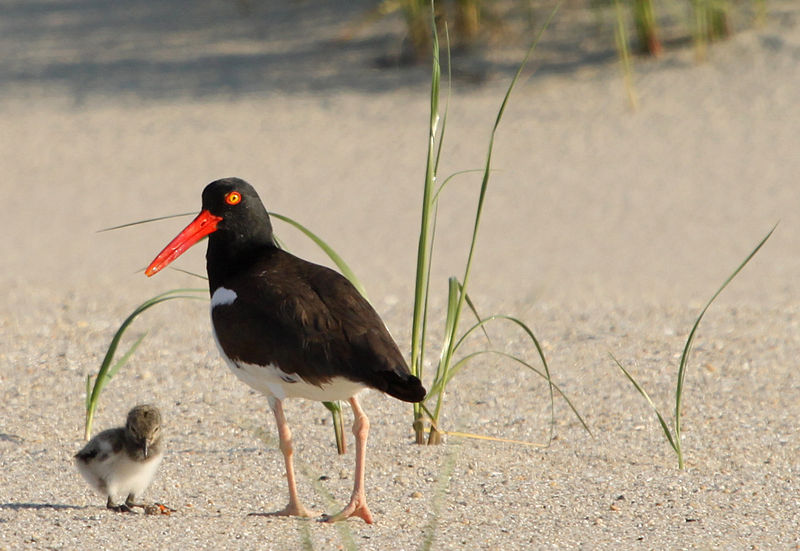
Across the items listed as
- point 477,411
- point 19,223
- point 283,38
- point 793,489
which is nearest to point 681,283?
point 477,411

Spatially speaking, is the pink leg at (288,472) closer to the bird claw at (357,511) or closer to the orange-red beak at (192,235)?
the bird claw at (357,511)

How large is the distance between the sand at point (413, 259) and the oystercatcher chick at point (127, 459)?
0.39ft

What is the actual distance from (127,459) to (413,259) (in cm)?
418

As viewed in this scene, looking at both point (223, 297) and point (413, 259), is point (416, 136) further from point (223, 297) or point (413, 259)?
point (223, 297)

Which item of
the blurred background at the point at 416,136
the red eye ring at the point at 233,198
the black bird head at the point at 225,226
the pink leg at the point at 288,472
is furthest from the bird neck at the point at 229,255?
the blurred background at the point at 416,136

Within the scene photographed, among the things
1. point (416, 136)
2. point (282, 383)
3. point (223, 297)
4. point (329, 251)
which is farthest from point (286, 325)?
point (416, 136)

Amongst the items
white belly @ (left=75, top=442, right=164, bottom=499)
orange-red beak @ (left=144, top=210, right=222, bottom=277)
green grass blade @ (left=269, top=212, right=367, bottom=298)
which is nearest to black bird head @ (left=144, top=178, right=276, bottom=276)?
orange-red beak @ (left=144, top=210, right=222, bottom=277)

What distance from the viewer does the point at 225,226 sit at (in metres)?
3.63

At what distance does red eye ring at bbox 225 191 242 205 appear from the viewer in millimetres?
3619

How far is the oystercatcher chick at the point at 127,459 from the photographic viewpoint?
11.1ft

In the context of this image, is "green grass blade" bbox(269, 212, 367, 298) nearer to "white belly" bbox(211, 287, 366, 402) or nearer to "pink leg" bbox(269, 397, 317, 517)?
"white belly" bbox(211, 287, 366, 402)

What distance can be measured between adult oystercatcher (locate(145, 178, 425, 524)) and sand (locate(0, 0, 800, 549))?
357 mm

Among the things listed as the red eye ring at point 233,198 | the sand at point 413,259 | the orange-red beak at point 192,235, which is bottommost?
the sand at point 413,259

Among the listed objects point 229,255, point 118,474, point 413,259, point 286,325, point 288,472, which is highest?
point 229,255
